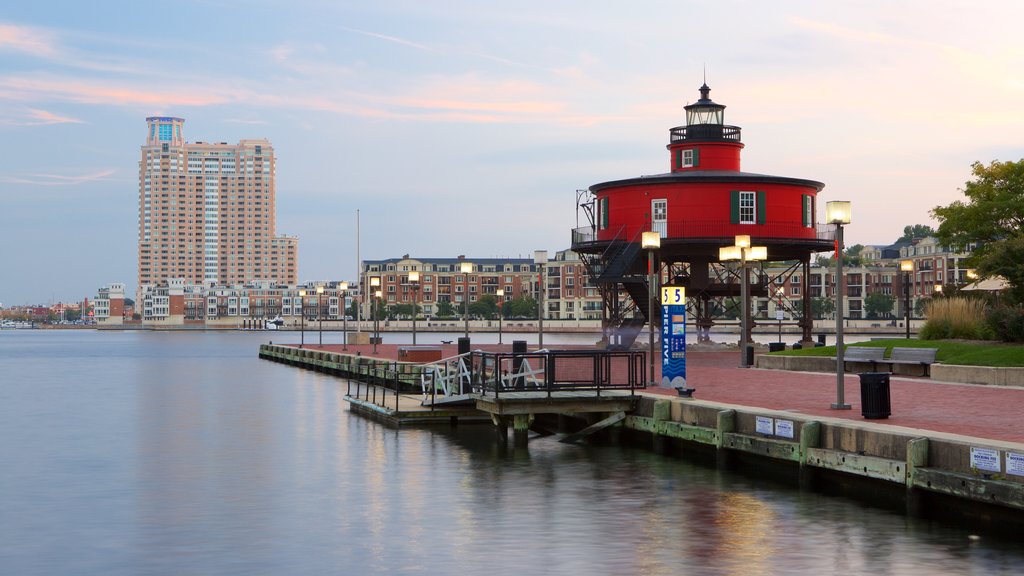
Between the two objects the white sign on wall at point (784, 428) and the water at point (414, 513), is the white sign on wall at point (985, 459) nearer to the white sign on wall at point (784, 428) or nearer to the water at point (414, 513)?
the water at point (414, 513)

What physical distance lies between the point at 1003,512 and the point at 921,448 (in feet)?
5.35

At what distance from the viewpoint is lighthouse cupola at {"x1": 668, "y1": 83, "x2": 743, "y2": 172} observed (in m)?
63.9

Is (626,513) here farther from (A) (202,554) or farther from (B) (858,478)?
(A) (202,554)

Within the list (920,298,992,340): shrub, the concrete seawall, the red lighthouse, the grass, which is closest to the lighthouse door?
the red lighthouse

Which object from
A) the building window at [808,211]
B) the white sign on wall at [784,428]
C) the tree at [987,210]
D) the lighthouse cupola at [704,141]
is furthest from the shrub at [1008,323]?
the tree at [987,210]

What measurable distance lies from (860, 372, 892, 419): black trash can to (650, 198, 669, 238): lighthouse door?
3711cm

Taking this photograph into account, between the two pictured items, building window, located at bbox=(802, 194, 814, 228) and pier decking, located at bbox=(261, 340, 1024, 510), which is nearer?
pier decking, located at bbox=(261, 340, 1024, 510)

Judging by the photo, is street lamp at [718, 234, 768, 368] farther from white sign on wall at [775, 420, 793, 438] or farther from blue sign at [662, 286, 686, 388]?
white sign on wall at [775, 420, 793, 438]

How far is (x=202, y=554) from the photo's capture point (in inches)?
762

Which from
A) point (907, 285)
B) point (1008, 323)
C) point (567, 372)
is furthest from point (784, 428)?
point (907, 285)

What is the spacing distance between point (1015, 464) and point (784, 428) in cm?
625

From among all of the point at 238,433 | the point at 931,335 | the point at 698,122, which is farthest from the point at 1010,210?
the point at 238,433

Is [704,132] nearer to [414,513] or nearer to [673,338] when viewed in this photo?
[673,338]

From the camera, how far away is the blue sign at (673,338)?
97.6 feet
